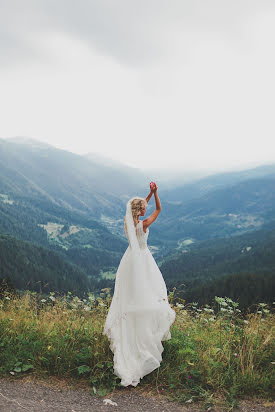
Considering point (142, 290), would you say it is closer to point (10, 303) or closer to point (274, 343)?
point (274, 343)

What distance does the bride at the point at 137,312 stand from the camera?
19.9 ft

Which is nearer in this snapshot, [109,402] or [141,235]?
[109,402]

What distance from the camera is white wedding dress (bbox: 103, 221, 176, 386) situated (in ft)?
19.7

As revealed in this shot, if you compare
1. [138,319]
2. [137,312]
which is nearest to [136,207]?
[137,312]

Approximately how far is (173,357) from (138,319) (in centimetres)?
119

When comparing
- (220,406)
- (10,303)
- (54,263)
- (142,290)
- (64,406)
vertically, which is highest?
(142,290)

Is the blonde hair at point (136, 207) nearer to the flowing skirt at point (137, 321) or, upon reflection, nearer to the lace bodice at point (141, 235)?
the lace bodice at point (141, 235)

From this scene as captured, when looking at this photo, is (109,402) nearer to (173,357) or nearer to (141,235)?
(173,357)

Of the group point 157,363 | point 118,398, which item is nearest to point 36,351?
point 118,398

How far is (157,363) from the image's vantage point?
6004 mm

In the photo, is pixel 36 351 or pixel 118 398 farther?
pixel 36 351

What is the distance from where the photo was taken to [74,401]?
17.6ft

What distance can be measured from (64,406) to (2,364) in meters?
1.81

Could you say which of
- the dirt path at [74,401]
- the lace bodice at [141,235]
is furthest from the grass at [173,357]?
the lace bodice at [141,235]
